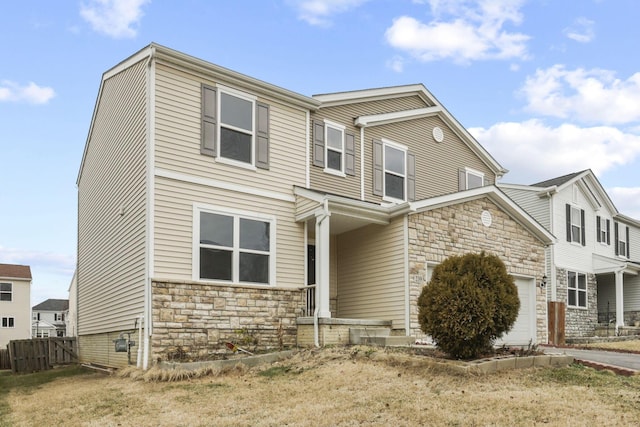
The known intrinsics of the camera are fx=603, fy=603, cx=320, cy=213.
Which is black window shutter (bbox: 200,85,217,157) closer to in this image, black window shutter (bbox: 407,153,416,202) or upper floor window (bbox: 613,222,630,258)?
black window shutter (bbox: 407,153,416,202)

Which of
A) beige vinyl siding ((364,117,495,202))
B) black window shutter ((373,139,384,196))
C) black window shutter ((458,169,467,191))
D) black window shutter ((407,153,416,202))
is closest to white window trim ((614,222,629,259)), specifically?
beige vinyl siding ((364,117,495,202))

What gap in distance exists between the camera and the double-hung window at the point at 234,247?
42.1 ft

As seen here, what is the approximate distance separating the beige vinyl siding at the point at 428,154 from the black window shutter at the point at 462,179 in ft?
0.42

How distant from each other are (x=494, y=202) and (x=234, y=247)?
7.33 m

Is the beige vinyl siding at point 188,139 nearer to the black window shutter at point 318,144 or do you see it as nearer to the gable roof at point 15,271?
the black window shutter at point 318,144

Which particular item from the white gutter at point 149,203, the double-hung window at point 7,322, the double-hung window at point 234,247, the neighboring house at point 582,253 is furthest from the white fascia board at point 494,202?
the double-hung window at point 7,322

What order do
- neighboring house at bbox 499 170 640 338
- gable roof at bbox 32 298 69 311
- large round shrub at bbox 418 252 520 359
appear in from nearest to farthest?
large round shrub at bbox 418 252 520 359, neighboring house at bbox 499 170 640 338, gable roof at bbox 32 298 69 311

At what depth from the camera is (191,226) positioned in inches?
499

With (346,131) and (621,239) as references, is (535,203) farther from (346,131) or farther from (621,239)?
(346,131)

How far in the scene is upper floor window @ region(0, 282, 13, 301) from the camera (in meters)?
40.0

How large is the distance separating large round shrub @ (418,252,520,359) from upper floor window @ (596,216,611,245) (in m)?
19.2

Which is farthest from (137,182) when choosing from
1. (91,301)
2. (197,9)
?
(91,301)

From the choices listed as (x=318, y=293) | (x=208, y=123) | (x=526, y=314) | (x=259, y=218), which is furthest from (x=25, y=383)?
(x=526, y=314)

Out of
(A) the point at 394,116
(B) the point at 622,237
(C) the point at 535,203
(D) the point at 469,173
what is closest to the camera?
(A) the point at 394,116
